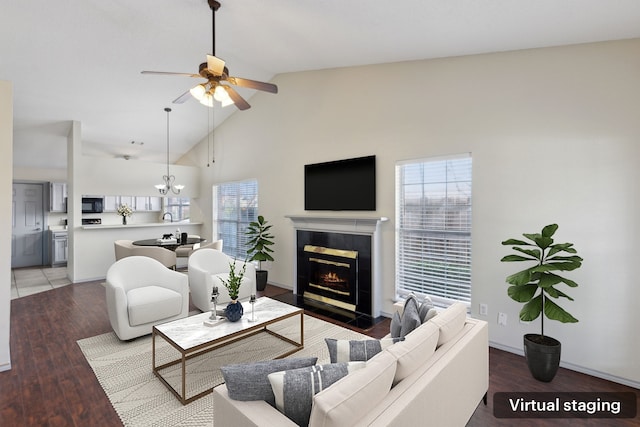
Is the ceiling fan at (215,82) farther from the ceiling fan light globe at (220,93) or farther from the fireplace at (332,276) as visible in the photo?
the fireplace at (332,276)

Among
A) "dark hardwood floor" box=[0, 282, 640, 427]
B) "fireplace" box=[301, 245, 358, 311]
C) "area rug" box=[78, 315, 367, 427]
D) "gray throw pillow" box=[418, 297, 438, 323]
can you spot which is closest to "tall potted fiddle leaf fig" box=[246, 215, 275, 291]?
"fireplace" box=[301, 245, 358, 311]

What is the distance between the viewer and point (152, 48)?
12.8 ft

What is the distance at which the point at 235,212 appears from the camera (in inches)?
257

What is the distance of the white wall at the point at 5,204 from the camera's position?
262cm

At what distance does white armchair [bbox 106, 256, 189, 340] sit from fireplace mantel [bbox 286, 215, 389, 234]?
1.92 metres

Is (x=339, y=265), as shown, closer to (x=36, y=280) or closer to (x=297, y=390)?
(x=297, y=390)

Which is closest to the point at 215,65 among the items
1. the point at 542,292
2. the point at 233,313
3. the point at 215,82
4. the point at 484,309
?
the point at 215,82

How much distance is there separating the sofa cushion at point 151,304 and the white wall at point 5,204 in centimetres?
92

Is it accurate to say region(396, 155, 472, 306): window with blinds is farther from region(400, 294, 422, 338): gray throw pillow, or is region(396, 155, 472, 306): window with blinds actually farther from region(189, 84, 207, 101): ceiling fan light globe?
region(189, 84, 207, 101): ceiling fan light globe

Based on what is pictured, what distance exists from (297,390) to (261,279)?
13.4 feet

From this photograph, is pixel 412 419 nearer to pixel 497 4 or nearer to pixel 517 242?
pixel 517 242

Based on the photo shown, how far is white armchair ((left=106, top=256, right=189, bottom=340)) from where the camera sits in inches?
123

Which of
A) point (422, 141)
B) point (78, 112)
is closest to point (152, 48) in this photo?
point (78, 112)

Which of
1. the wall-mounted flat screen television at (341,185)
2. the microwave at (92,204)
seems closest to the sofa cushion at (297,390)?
the wall-mounted flat screen television at (341,185)
